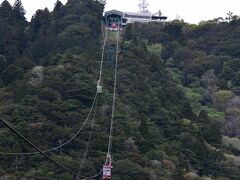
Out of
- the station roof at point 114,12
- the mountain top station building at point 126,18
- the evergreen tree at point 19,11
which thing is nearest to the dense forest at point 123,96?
the evergreen tree at point 19,11

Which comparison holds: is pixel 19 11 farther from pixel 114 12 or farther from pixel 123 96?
pixel 123 96

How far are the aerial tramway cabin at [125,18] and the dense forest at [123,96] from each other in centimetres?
159

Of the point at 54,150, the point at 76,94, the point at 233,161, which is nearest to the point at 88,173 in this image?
the point at 54,150

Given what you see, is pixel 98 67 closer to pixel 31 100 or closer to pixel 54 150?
pixel 31 100

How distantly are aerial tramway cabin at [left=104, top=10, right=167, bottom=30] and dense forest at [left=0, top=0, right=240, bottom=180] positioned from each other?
1.59 meters

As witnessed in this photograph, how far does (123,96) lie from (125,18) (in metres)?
25.2

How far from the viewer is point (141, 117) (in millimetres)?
45375

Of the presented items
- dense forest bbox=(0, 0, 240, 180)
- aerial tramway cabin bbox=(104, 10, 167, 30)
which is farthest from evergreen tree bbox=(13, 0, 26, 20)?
aerial tramway cabin bbox=(104, 10, 167, 30)

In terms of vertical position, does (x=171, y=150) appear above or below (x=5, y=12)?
below

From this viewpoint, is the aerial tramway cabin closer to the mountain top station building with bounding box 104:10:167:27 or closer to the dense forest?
the mountain top station building with bounding box 104:10:167:27

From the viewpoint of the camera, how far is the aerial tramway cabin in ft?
217

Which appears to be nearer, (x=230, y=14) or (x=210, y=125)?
(x=210, y=125)

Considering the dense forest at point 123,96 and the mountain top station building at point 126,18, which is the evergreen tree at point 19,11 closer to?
the dense forest at point 123,96

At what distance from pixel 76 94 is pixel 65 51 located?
31.0 feet
